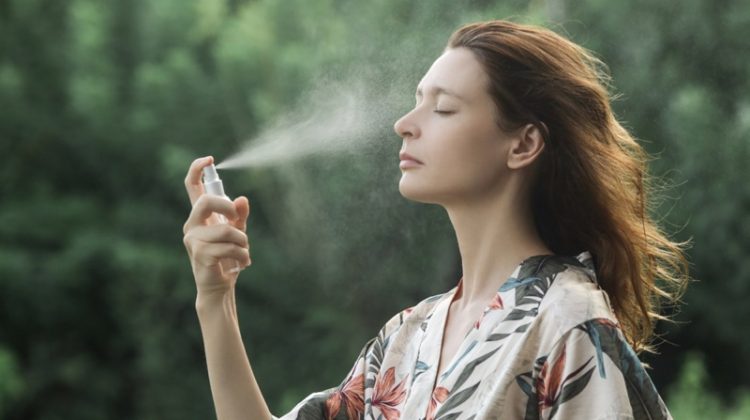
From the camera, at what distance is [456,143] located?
49.3 inches

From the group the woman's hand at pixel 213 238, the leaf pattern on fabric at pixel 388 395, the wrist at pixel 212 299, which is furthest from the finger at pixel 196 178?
the leaf pattern on fabric at pixel 388 395

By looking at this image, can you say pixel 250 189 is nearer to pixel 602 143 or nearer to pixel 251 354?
pixel 251 354

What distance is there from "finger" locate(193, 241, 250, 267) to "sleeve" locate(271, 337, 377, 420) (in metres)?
0.25

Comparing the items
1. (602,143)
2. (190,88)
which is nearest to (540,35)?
(602,143)

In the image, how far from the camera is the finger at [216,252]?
1.25 meters

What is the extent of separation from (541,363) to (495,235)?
20cm

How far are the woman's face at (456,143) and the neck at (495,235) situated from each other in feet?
0.06

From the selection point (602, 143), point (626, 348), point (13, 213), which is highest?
point (13, 213)

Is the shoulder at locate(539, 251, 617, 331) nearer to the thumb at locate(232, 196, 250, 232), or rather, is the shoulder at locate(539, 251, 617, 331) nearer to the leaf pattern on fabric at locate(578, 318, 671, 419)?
the leaf pattern on fabric at locate(578, 318, 671, 419)

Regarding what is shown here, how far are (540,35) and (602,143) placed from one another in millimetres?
154

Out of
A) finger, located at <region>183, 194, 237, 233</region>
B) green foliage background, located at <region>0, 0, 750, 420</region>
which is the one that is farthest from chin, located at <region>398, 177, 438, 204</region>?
green foliage background, located at <region>0, 0, 750, 420</region>

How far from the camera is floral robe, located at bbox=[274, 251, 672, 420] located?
110cm

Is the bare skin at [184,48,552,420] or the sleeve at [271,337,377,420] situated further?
the sleeve at [271,337,377,420]

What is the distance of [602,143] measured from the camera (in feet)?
4.21
